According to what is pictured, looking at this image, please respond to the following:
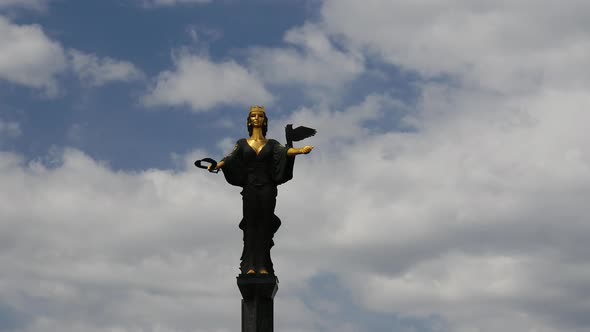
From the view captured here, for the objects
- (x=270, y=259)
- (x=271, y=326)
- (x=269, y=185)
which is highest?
(x=269, y=185)

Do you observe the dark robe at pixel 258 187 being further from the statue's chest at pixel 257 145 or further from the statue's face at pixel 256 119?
the statue's face at pixel 256 119

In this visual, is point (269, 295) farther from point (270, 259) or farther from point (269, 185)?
point (269, 185)

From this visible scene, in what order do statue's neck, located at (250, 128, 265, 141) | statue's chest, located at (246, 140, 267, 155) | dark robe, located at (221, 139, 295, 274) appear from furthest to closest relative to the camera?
statue's neck, located at (250, 128, 265, 141)
statue's chest, located at (246, 140, 267, 155)
dark robe, located at (221, 139, 295, 274)

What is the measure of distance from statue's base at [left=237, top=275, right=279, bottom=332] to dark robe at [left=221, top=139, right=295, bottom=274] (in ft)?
1.13

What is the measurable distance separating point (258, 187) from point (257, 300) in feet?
9.28

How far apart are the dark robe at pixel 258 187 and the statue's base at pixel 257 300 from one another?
0.34 m

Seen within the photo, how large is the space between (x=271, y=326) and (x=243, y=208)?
9.95ft

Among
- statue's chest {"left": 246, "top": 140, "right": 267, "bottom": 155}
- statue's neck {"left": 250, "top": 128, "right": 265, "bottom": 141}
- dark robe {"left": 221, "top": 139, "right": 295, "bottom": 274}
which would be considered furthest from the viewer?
statue's neck {"left": 250, "top": 128, "right": 265, "bottom": 141}

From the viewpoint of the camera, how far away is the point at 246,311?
24.2 m

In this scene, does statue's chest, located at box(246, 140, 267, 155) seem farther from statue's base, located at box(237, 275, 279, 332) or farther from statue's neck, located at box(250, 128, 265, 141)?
statue's base, located at box(237, 275, 279, 332)

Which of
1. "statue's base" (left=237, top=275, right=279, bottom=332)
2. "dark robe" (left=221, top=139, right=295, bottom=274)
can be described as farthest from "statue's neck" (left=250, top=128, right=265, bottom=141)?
"statue's base" (left=237, top=275, right=279, bottom=332)

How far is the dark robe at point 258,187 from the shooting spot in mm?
24672

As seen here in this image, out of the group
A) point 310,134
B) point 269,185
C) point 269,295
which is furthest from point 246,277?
point 310,134

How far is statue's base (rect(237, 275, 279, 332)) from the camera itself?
24109mm
